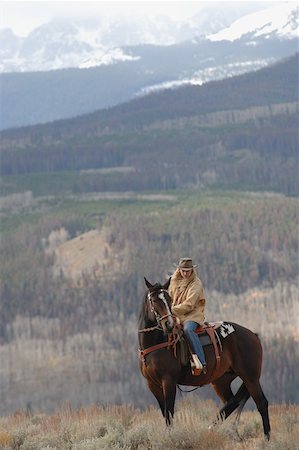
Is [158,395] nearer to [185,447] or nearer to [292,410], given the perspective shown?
[185,447]

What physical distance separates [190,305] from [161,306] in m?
0.80

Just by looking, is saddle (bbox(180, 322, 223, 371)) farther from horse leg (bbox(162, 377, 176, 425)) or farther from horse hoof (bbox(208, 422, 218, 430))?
horse hoof (bbox(208, 422, 218, 430))

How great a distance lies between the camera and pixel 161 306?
27250mm

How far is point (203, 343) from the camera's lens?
28234 millimetres

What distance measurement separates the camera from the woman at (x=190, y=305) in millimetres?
27719

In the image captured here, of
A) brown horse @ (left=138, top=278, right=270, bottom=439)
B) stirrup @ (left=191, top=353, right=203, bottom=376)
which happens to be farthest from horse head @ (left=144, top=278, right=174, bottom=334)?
stirrup @ (left=191, top=353, right=203, bottom=376)

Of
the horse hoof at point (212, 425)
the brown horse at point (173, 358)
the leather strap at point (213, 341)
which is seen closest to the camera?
the brown horse at point (173, 358)

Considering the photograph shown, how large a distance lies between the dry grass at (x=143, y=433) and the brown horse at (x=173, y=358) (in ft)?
2.19

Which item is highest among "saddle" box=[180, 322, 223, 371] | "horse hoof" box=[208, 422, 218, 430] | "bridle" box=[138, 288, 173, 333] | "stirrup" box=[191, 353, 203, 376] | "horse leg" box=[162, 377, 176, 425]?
"bridle" box=[138, 288, 173, 333]

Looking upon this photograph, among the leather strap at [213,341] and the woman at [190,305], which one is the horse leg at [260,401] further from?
the woman at [190,305]

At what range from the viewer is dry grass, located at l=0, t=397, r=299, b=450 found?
26.3 meters

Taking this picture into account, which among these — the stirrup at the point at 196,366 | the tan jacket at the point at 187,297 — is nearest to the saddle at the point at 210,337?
the stirrup at the point at 196,366

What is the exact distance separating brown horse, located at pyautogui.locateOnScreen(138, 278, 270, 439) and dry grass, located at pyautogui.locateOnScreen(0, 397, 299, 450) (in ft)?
2.19

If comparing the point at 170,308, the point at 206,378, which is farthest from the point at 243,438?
the point at 170,308
